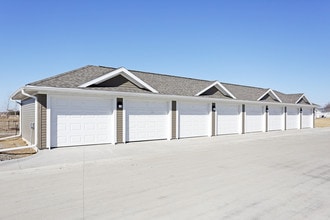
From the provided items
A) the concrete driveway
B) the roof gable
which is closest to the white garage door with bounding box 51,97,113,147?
the concrete driveway

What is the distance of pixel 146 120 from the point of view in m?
14.5

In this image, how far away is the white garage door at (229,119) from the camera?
18.8 m

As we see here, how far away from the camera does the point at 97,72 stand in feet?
46.3

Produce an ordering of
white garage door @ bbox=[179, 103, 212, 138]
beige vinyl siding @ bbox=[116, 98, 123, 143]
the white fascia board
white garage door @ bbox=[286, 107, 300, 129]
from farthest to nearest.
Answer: white garage door @ bbox=[286, 107, 300, 129] < white garage door @ bbox=[179, 103, 212, 138] < beige vinyl siding @ bbox=[116, 98, 123, 143] < the white fascia board

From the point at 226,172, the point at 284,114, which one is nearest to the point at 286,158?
the point at 226,172

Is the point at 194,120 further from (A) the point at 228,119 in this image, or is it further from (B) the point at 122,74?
(B) the point at 122,74

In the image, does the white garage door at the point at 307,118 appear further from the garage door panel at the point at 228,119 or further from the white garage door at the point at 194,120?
the white garage door at the point at 194,120

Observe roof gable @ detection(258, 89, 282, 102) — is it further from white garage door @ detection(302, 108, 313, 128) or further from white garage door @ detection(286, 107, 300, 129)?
white garage door @ detection(302, 108, 313, 128)

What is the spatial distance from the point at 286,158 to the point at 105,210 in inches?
305

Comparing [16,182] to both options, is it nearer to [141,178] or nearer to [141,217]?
[141,178]

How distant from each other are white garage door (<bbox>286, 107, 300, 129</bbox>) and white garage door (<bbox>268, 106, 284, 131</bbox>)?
1378mm

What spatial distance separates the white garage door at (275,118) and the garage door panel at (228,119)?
5.18 metres

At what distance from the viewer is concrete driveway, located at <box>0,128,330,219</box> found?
4.37m

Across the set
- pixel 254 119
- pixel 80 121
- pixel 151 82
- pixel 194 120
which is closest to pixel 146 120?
pixel 151 82
